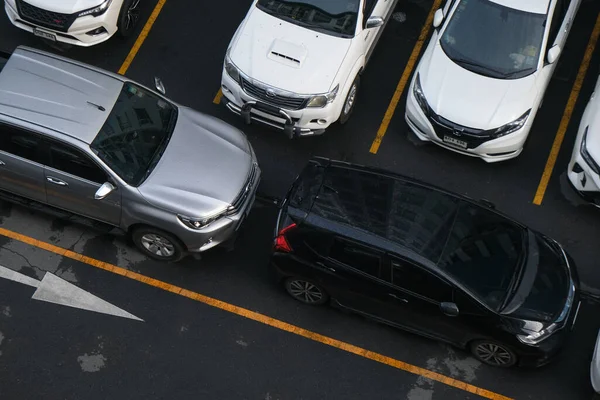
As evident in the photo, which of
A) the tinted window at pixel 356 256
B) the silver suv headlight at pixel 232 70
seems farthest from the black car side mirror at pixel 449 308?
the silver suv headlight at pixel 232 70

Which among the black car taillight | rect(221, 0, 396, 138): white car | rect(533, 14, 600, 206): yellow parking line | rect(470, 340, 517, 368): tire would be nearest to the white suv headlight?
rect(221, 0, 396, 138): white car

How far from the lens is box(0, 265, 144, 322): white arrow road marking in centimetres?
1083

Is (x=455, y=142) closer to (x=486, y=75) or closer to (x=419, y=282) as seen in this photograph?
(x=486, y=75)

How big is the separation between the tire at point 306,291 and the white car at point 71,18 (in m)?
5.14

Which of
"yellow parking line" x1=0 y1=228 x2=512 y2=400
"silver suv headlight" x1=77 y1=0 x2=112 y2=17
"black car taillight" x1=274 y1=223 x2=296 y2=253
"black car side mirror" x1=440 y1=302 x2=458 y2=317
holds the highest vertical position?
"silver suv headlight" x1=77 y1=0 x2=112 y2=17

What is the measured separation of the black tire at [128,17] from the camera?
42.7ft

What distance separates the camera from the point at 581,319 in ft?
35.8

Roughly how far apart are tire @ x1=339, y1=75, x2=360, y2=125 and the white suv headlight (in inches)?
15.7

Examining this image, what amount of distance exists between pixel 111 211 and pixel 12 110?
1.76 m

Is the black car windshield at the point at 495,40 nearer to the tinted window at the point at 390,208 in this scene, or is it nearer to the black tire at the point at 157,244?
the tinted window at the point at 390,208

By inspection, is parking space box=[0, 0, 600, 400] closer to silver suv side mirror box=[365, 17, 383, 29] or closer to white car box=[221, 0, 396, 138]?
white car box=[221, 0, 396, 138]

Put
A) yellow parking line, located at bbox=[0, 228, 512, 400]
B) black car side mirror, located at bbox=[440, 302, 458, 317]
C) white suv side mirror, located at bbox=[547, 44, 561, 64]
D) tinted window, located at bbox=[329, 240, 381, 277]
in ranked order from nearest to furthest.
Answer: black car side mirror, located at bbox=[440, 302, 458, 317], tinted window, located at bbox=[329, 240, 381, 277], yellow parking line, located at bbox=[0, 228, 512, 400], white suv side mirror, located at bbox=[547, 44, 561, 64]

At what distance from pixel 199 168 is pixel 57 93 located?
6.79 ft

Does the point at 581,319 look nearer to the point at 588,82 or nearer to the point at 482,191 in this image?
the point at 482,191
